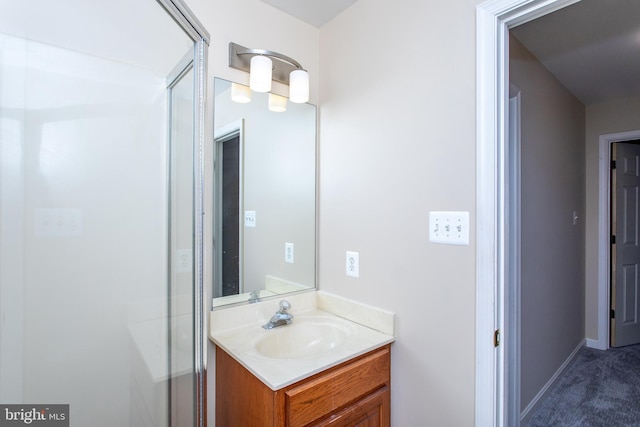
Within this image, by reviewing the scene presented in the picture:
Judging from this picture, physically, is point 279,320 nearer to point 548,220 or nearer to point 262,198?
point 262,198

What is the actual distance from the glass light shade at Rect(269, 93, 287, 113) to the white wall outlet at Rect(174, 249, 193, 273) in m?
0.86

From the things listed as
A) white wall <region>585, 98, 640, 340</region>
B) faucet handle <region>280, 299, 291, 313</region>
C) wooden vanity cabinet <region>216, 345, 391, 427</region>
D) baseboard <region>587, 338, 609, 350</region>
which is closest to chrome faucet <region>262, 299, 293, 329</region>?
faucet handle <region>280, 299, 291, 313</region>

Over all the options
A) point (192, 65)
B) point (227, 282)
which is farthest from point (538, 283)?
point (192, 65)

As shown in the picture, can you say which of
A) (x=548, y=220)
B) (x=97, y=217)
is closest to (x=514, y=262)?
(x=548, y=220)

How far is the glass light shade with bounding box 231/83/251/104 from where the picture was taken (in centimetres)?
151

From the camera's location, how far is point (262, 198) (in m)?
1.64

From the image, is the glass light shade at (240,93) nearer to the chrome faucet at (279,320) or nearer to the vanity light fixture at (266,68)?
the vanity light fixture at (266,68)

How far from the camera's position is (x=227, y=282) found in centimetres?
151

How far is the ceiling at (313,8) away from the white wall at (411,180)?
2.2 inches

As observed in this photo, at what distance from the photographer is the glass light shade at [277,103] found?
65.5 inches

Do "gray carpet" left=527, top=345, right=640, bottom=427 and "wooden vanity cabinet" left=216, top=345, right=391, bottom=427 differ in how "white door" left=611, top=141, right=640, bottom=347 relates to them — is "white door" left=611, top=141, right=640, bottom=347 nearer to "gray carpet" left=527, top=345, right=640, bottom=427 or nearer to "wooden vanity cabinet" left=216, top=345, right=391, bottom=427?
"gray carpet" left=527, top=345, right=640, bottom=427

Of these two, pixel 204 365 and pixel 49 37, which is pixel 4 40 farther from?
pixel 204 365

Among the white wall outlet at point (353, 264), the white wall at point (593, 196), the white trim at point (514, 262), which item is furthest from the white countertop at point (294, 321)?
the white wall at point (593, 196)

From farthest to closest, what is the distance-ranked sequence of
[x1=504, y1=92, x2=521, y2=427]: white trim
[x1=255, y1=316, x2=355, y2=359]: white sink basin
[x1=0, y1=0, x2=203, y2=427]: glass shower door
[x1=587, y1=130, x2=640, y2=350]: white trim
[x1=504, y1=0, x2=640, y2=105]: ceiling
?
1. [x1=587, y1=130, x2=640, y2=350]: white trim
2. [x1=504, y1=92, x2=521, y2=427]: white trim
3. [x1=504, y1=0, x2=640, y2=105]: ceiling
4. [x1=255, y1=316, x2=355, y2=359]: white sink basin
5. [x1=0, y1=0, x2=203, y2=427]: glass shower door
